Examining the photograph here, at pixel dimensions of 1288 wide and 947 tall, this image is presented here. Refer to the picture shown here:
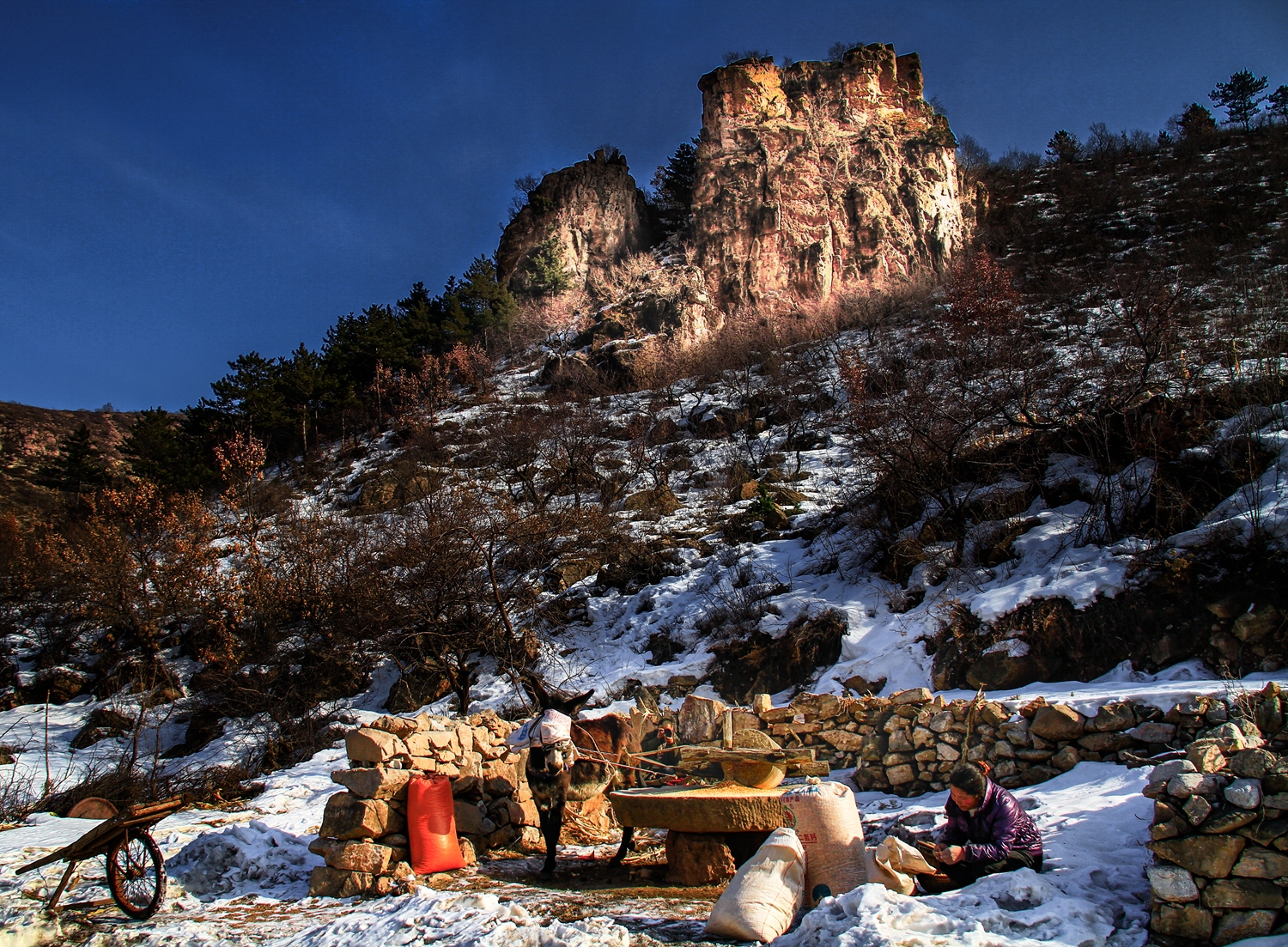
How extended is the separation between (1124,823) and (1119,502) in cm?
696

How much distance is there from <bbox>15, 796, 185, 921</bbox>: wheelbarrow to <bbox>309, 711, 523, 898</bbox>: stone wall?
3.71 ft

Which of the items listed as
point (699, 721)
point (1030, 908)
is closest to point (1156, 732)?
A: point (1030, 908)

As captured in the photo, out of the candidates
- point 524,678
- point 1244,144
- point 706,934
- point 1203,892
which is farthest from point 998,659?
point 1244,144

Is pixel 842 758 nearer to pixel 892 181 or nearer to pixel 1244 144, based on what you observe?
pixel 892 181

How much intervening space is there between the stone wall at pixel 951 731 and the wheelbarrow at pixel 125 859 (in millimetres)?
5257

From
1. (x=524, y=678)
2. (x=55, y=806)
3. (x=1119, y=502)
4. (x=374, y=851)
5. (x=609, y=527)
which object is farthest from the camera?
(x=609, y=527)

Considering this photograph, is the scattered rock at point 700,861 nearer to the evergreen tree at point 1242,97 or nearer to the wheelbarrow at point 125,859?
the wheelbarrow at point 125,859

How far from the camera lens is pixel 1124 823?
4.99m

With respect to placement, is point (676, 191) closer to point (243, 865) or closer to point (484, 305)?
point (484, 305)

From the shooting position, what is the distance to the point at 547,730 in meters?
6.40

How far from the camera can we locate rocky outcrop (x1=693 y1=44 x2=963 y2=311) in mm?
38344

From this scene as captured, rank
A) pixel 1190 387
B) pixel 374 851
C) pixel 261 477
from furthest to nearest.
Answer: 1. pixel 261 477
2. pixel 1190 387
3. pixel 374 851

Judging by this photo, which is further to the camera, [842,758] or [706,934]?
[842,758]

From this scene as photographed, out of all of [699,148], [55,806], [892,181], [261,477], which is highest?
[699,148]
